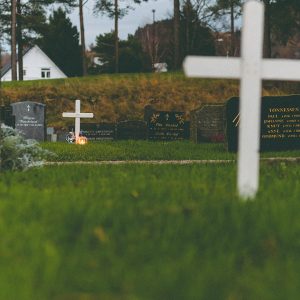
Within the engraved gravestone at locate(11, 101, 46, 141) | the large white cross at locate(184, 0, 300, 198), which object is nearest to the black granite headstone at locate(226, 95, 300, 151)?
the engraved gravestone at locate(11, 101, 46, 141)

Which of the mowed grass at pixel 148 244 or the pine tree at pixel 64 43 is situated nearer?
the mowed grass at pixel 148 244

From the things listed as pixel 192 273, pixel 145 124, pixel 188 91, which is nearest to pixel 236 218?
pixel 192 273

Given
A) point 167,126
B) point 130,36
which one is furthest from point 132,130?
point 130,36

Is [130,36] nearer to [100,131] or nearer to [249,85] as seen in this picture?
[100,131]

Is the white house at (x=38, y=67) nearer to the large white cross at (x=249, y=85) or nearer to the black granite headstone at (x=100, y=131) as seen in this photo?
the black granite headstone at (x=100, y=131)

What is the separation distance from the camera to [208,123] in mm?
25016

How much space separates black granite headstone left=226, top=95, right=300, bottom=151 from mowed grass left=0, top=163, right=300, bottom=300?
1230 centimetres

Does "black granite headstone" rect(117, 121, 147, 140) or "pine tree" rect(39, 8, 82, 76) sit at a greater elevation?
"pine tree" rect(39, 8, 82, 76)

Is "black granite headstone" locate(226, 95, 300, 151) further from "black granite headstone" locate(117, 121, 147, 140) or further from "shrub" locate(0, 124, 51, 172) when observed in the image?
"black granite headstone" locate(117, 121, 147, 140)

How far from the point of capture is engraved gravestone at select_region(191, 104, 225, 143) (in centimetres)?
2492

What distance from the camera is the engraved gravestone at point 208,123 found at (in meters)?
24.9

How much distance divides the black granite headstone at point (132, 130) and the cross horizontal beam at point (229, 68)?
22589 millimetres

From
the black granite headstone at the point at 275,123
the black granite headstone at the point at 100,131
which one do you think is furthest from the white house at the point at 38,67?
the black granite headstone at the point at 275,123

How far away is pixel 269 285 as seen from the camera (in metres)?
3.08
